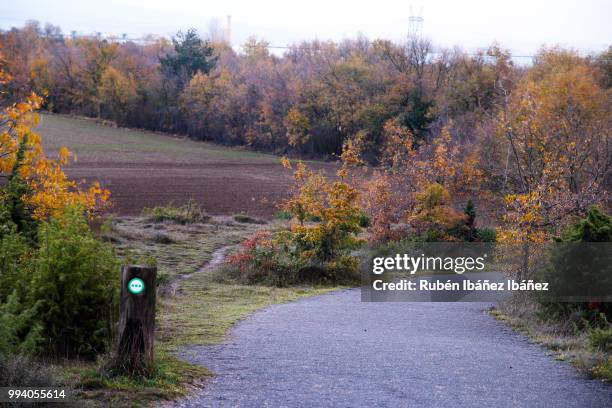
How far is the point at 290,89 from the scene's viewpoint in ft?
283

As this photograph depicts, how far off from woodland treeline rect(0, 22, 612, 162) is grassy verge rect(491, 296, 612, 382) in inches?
1557

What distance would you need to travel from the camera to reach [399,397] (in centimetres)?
739

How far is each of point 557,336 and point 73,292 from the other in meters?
7.35

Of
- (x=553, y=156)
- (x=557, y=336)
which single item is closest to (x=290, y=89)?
(x=553, y=156)

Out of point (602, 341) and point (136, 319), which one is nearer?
point (136, 319)

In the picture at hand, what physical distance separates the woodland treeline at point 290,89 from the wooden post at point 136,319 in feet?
156

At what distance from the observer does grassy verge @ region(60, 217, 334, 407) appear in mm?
6910

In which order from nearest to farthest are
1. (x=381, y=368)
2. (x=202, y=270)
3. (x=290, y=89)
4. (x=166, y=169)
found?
(x=381, y=368) < (x=202, y=270) < (x=166, y=169) < (x=290, y=89)

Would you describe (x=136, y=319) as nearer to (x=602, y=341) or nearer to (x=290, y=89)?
(x=602, y=341)

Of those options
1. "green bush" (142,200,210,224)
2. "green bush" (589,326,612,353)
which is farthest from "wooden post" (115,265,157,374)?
"green bush" (142,200,210,224)

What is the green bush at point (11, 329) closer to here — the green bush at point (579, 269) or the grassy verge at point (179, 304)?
the grassy verge at point (179, 304)

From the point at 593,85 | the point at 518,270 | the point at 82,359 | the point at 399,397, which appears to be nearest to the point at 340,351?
the point at 399,397

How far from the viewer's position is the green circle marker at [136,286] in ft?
23.1

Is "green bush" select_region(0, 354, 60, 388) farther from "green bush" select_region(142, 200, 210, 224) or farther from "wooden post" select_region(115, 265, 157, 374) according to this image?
"green bush" select_region(142, 200, 210, 224)
